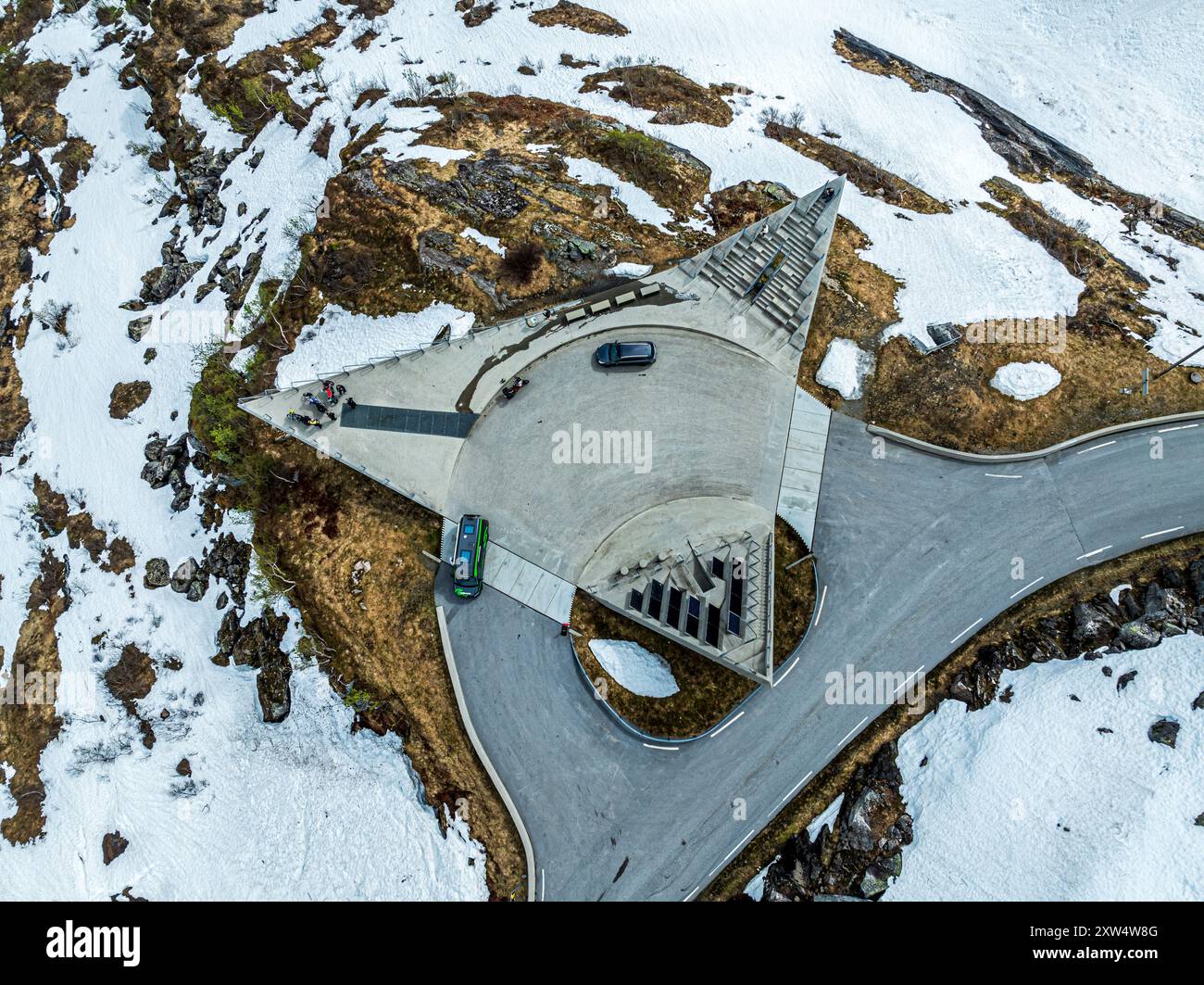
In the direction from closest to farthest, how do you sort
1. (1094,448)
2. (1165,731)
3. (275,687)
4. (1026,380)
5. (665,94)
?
(1165,731) → (275,687) → (1094,448) → (1026,380) → (665,94)

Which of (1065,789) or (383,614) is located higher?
(383,614)

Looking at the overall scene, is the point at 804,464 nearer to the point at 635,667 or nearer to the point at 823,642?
the point at 823,642

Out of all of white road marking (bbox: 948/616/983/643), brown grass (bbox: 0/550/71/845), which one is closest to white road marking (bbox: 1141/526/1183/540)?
white road marking (bbox: 948/616/983/643)

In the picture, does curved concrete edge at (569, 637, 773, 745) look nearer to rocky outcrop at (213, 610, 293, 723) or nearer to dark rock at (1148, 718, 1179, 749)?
rocky outcrop at (213, 610, 293, 723)

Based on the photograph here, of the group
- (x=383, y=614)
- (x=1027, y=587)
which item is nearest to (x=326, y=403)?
(x=383, y=614)

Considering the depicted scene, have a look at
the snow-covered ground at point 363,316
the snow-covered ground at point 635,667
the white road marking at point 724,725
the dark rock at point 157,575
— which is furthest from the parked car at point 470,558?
the dark rock at point 157,575

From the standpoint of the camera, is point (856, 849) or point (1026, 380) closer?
point (856, 849)
